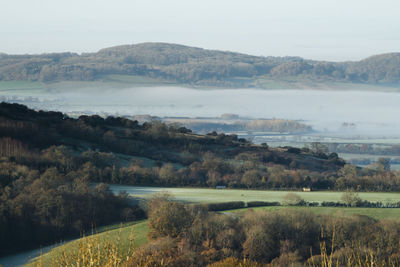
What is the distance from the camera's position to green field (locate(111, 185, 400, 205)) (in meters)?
50.4

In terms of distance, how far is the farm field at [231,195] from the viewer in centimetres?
5034

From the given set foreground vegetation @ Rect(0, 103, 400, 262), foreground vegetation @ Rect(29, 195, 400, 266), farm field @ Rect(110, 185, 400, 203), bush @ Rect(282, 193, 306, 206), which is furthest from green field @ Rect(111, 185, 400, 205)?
foreground vegetation @ Rect(29, 195, 400, 266)

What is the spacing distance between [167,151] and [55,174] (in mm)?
32152

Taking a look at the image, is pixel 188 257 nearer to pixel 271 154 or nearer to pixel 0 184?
pixel 0 184

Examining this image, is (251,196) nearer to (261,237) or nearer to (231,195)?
(231,195)

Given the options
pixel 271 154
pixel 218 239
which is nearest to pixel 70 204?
pixel 218 239

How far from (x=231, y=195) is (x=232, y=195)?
0.31ft

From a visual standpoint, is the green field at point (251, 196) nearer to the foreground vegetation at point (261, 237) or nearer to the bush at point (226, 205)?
the bush at point (226, 205)

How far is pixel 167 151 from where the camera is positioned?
79125mm

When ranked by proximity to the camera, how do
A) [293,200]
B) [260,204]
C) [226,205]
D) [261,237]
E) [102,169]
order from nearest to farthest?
[261,237] < [226,205] < [293,200] < [260,204] < [102,169]

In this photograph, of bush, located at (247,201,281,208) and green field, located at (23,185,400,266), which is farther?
bush, located at (247,201,281,208)

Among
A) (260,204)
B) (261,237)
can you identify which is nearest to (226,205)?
(260,204)

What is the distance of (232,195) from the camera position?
53062 millimetres

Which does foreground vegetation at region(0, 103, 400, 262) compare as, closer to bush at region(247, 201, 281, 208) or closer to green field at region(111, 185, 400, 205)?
green field at region(111, 185, 400, 205)
